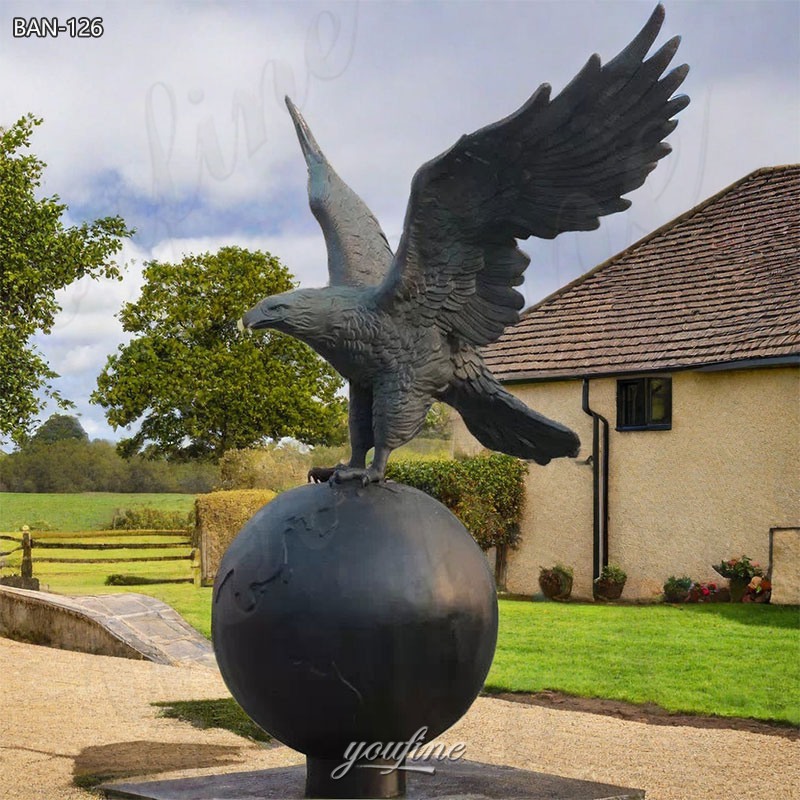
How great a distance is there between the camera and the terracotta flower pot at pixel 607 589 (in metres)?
17.5

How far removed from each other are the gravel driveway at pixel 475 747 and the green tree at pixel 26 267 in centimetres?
905

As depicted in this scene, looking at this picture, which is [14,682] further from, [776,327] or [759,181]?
[759,181]

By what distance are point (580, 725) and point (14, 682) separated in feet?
19.6

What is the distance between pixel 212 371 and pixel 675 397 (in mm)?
15735

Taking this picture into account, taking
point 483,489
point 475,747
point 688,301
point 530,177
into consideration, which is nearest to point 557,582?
point 483,489

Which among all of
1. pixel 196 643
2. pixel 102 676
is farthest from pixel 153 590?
pixel 102 676

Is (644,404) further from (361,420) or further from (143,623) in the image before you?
(361,420)

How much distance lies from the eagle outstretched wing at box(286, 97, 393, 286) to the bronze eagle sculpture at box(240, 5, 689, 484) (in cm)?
6

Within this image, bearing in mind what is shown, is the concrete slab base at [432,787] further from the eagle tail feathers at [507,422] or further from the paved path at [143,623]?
the paved path at [143,623]

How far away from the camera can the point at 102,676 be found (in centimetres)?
1201

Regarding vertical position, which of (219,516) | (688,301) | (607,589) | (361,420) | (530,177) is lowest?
(607,589)

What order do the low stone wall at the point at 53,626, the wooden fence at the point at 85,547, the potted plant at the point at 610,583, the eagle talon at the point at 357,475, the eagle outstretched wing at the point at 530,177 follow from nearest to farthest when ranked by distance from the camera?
the eagle outstretched wing at the point at 530,177, the eagle talon at the point at 357,475, the low stone wall at the point at 53,626, the potted plant at the point at 610,583, the wooden fence at the point at 85,547

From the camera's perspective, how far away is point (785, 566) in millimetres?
15180

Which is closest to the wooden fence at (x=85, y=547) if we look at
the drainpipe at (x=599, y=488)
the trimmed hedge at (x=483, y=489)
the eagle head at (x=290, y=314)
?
the trimmed hedge at (x=483, y=489)
